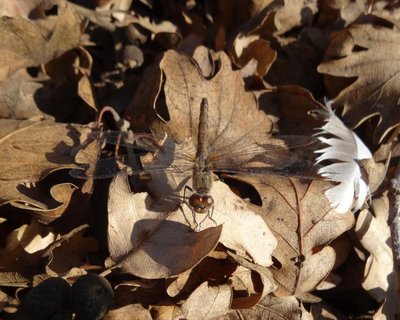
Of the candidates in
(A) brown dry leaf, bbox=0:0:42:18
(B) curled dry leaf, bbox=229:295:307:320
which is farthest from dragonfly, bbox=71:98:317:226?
(A) brown dry leaf, bbox=0:0:42:18

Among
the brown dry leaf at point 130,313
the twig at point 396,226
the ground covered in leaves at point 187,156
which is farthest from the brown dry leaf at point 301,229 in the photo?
the brown dry leaf at point 130,313

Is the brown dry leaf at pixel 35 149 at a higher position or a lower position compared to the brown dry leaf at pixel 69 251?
higher

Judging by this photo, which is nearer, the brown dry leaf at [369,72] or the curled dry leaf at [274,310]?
the curled dry leaf at [274,310]

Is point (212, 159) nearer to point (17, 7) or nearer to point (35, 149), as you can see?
point (35, 149)

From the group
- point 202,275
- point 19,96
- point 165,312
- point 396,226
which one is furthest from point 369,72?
point 19,96

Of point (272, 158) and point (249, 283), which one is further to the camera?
point (272, 158)

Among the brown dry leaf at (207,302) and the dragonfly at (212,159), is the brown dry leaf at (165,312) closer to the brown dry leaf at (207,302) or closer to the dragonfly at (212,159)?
the brown dry leaf at (207,302)

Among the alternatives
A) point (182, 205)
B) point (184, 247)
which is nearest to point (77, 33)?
point (182, 205)

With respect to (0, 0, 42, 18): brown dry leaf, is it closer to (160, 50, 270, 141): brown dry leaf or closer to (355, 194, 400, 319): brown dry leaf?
(160, 50, 270, 141): brown dry leaf
